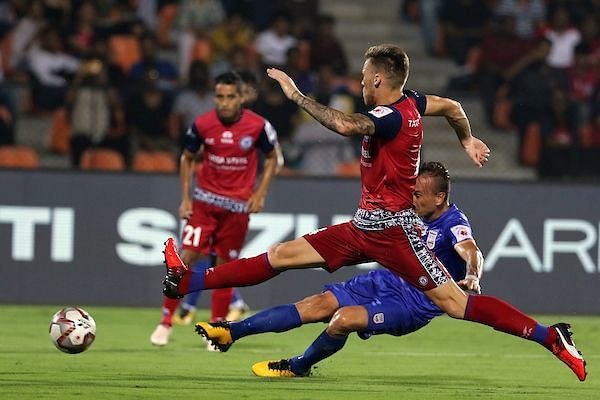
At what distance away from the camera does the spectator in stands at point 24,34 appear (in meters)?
17.2

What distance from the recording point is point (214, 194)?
36.9 ft

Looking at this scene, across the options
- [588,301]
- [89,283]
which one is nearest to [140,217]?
[89,283]

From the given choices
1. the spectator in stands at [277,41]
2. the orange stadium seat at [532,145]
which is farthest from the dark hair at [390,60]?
the spectator in stands at [277,41]

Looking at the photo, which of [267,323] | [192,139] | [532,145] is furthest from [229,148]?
[532,145]

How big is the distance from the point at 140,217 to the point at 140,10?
587 centimetres

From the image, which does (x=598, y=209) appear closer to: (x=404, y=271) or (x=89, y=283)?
(x=89, y=283)

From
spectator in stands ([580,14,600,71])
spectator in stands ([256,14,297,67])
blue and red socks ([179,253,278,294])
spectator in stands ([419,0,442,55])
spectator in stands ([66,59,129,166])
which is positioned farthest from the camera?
spectator in stands ([419,0,442,55])

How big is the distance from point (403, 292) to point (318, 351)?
68 cm

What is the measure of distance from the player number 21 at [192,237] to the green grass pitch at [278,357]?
0.86 meters

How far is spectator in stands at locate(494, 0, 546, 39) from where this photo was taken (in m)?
19.0

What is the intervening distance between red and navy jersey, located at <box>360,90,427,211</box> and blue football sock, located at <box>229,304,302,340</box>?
0.85 m

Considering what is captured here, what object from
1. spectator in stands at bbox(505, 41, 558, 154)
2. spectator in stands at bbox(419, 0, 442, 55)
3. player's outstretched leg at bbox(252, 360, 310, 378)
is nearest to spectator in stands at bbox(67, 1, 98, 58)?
spectator in stands at bbox(419, 0, 442, 55)

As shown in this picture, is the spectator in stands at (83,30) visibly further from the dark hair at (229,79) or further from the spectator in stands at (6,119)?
the dark hair at (229,79)

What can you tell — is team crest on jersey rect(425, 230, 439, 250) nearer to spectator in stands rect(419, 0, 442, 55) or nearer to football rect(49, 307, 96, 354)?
football rect(49, 307, 96, 354)
